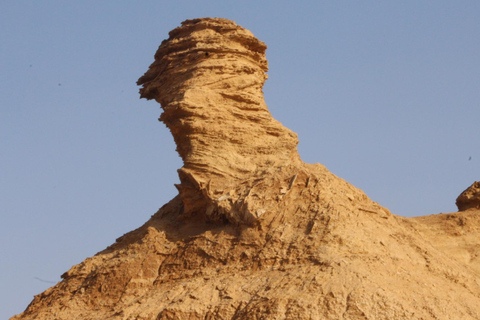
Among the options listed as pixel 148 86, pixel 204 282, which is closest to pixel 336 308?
pixel 204 282

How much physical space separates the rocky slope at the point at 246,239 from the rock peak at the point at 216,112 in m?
0.04

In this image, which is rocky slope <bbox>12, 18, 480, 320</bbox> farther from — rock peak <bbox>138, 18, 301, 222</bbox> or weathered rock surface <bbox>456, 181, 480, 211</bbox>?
weathered rock surface <bbox>456, 181, 480, 211</bbox>

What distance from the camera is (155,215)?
23031 mm

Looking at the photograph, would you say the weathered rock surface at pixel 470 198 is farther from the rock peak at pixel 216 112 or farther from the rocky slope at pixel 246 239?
the rock peak at pixel 216 112

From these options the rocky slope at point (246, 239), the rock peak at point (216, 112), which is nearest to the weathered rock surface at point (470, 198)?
the rocky slope at point (246, 239)

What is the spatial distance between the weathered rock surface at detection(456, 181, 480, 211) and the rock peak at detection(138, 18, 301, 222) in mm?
7160

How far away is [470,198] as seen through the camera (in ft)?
Result: 83.5

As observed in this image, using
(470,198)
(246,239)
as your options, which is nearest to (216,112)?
(246,239)

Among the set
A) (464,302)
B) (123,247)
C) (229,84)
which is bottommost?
(464,302)

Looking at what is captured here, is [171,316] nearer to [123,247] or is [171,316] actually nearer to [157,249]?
[157,249]

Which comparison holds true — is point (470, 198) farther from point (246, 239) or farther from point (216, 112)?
point (246, 239)

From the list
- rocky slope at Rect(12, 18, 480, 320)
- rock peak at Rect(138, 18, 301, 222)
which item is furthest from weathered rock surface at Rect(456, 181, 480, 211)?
rock peak at Rect(138, 18, 301, 222)

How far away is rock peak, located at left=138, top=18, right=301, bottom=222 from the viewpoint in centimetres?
2097

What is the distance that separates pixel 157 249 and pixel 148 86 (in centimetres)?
542
